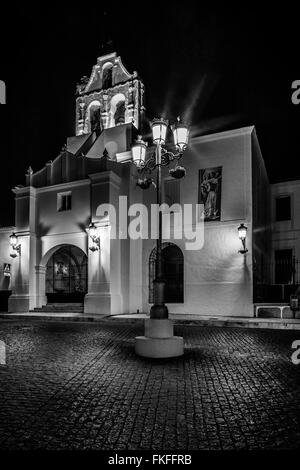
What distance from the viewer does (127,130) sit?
2205cm

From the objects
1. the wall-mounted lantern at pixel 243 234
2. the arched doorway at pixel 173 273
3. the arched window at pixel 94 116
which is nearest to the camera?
the wall-mounted lantern at pixel 243 234

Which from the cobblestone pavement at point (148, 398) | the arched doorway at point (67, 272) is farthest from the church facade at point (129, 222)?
the cobblestone pavement at point (148, 398)

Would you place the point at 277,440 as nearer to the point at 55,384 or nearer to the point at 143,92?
the point at 55,384

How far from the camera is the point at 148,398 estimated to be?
17.0 ft

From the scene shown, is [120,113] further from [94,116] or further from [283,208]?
[283,208]


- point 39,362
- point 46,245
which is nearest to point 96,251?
point 46,245

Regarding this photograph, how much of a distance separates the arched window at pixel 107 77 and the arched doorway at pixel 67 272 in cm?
1092

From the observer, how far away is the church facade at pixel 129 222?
17.2m

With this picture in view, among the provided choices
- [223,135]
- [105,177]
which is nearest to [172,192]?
[105,177]

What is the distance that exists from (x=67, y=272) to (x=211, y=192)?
486 inches

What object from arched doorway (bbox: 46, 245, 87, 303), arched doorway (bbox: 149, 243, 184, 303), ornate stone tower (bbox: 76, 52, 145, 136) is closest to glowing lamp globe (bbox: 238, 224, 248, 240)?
arched doorway (bbox: 149, 243, 184, 303)

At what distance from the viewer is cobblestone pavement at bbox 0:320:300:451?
381 cm

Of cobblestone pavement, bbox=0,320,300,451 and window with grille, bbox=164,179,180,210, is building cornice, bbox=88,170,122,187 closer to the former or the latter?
window with grille, bbox=164,179,180,210

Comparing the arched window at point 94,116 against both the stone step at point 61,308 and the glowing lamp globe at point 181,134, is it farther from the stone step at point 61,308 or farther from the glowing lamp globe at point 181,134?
the glowing lamp globe at point 181,134
